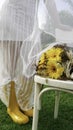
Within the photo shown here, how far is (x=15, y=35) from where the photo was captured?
2.17 m

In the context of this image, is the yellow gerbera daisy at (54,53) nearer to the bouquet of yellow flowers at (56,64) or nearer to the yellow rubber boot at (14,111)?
the bouquet of yellow flowers at (56,64)

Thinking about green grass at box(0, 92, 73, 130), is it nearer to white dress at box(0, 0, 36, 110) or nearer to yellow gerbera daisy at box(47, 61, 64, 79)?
white dress at box(0, 0, 36, 110)

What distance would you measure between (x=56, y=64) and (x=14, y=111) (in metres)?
→ 0.87

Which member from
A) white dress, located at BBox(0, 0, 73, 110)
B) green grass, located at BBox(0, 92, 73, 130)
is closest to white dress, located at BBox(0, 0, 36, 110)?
white dress, located at BBox(0, 0, 73, 110)

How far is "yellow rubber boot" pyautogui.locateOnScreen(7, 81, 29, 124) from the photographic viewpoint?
2.40 metres

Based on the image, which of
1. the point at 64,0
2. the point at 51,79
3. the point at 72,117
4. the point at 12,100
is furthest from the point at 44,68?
the point at 72,117

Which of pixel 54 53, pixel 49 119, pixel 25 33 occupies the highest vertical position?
pixel 25 33

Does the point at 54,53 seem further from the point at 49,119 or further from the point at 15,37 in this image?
the point at 49,119

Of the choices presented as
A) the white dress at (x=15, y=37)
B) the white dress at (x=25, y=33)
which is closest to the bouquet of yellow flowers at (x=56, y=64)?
the white dress at (x=25, y=33)

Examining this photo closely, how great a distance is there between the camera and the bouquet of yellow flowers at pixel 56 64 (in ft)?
5.69

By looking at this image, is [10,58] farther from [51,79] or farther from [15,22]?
[51,79]

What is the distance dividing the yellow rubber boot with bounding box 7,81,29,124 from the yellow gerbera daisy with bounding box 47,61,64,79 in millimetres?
656

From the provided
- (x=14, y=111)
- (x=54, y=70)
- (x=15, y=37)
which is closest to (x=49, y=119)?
(x=14, y=111)

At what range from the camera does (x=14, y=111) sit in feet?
8.13
